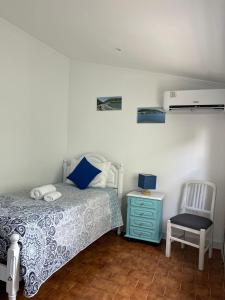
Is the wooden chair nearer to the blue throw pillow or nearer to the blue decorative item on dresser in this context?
the blue decorative item on dresser

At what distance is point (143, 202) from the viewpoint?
3416 millimetres

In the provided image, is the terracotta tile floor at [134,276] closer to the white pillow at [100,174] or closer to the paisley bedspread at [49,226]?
the paisley bedspread at [49,226]

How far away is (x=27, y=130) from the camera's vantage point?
3.42 m

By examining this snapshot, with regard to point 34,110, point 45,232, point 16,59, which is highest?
point 16,59

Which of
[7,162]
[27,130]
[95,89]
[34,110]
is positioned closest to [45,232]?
[7,162]

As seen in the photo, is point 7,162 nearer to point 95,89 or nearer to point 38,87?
point 38,87

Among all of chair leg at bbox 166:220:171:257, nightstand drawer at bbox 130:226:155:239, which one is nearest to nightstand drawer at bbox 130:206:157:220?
nightstand drawer at bbox 130:226:155:239

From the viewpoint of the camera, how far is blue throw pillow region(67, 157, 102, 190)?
3.51 meters

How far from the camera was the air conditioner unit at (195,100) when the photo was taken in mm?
3139

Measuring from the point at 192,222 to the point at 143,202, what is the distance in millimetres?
704

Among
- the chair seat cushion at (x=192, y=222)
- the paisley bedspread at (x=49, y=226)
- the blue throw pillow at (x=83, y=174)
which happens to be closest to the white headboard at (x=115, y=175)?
the blue throw pillow at (x=83, y=174)

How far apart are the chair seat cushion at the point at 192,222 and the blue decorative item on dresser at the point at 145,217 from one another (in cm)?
35

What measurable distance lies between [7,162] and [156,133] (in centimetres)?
206

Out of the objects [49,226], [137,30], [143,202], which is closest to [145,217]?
[143,202]
